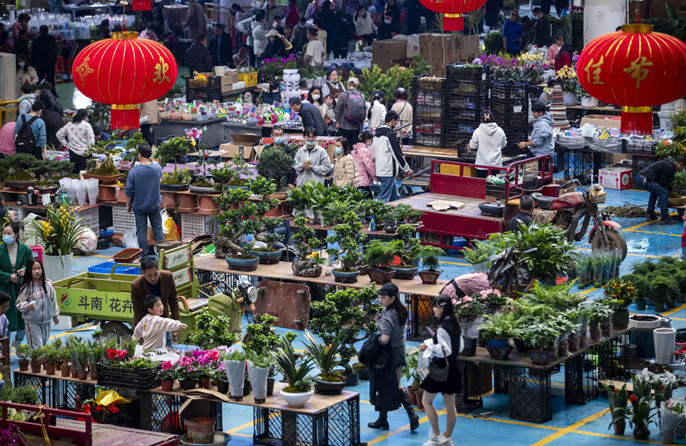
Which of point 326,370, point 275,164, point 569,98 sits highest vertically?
point 569,98

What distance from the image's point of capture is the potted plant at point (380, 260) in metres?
15.5

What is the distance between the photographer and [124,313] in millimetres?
14516

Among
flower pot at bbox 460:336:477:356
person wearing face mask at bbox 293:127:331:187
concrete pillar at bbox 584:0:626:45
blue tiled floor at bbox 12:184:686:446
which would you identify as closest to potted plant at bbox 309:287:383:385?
blue tiled floor at bbox 12:184:686:446

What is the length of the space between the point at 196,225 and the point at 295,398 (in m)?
8.80

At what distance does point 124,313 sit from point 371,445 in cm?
378

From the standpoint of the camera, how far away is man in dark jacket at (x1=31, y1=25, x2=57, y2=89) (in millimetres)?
30969

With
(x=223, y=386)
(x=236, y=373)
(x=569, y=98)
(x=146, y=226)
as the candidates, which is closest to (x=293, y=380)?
(x=236, y=373)

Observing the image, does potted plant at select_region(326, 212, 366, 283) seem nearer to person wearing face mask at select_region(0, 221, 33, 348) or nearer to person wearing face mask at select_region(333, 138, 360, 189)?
person wearing face mask at select_region(0, 221, 33, 348)

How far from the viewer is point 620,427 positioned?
12344 mm

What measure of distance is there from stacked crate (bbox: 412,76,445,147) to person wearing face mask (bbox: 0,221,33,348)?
1051 cm

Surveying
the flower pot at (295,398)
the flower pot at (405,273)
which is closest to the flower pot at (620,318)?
the flower pot at (405,273)

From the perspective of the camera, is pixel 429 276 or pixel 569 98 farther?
pixel 569 98

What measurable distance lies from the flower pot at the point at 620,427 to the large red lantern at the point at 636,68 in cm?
291

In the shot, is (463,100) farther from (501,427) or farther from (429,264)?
(501,427)
